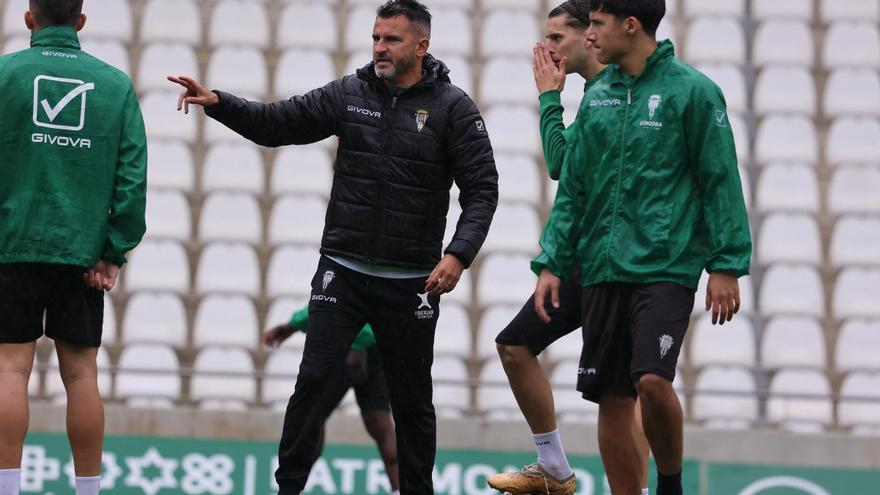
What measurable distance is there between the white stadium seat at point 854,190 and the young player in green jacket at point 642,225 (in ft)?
23.1

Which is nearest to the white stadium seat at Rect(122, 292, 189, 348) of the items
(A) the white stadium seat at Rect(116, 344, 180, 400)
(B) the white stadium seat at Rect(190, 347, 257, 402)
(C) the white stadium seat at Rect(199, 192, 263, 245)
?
(A) the white stadium seat at Rect(116, 344, 180, 400)

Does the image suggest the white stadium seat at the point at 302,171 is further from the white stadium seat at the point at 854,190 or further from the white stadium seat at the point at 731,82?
the white stadium seat at the point at 854,190

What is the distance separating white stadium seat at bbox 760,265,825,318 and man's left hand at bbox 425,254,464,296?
6024 mm

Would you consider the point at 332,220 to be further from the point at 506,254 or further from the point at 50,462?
the point at 506,254

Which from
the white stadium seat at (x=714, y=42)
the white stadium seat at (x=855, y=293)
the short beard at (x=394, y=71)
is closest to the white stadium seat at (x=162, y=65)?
the white stadium seat at (x=714, y=42)

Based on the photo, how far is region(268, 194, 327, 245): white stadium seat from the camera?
11.3 m

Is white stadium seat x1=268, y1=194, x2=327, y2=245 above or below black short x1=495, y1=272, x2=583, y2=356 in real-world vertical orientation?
above

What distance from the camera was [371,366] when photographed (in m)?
8.58

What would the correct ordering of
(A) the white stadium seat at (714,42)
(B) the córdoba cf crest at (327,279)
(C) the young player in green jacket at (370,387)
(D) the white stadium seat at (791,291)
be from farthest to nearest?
(A) the white stadium seat at (714,42)
(D) the white stadium seat at (791,291)
(C) the young player in green jacket at (370,387)
(B) the córdoba cf crest at (327,279)

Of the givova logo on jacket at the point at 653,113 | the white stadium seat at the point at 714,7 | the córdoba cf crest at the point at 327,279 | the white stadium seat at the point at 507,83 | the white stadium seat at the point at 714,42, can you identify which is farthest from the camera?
the white stadium seat at the point at 714,7

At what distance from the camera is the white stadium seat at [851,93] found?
12.4 metres

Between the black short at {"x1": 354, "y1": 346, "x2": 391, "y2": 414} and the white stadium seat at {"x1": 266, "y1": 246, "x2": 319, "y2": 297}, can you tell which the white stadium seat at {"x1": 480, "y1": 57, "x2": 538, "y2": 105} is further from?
the black short at {"x1": 354, "y1": 346, "x2": 391, "y2": 414}

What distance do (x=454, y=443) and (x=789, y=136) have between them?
14.4ft

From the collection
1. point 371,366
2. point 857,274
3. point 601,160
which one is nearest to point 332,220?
point 601,160
